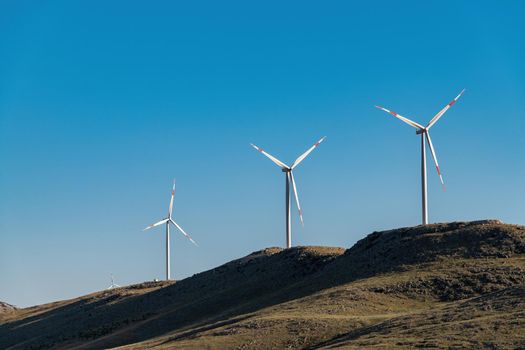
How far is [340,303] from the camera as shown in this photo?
241 feet

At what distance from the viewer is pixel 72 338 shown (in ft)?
366

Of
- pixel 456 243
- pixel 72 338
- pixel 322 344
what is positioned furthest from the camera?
pixel 72 338

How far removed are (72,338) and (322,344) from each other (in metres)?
61.6

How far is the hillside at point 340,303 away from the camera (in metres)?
54.0

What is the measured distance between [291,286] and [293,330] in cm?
3407

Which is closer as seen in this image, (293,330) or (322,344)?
(322,344)

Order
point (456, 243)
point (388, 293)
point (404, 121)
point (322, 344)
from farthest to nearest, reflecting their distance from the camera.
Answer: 1. point (404, 121)
2. point (456, 243)
3. point (388, 293)
4. point (322, 344)

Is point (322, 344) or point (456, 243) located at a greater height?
point (456, 243)

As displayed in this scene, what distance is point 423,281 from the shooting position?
260 feet

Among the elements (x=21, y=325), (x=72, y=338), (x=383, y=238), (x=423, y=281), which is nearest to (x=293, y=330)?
(x=423, y=281)

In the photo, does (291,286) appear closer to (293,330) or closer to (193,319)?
(193,319)

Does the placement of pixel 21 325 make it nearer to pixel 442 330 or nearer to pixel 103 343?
pixel 103 343

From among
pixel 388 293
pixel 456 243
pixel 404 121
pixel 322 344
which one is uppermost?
pixel 404 121

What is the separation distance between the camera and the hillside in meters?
54.0
